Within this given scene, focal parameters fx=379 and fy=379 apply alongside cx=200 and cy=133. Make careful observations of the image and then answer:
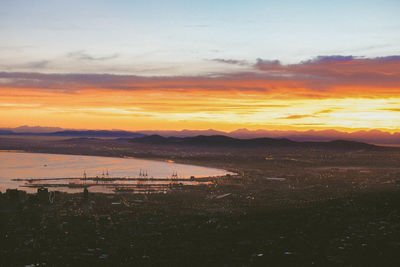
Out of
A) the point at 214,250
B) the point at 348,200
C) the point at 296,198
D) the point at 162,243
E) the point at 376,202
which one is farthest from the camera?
the point at 296,198

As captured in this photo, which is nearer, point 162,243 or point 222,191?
point 162,243

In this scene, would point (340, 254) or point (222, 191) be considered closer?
point (340, 254)

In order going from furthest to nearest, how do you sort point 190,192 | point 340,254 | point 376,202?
point 190,192 < point 376,202 < point 340,254

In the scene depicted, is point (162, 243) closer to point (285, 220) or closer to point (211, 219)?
point (211, 219)

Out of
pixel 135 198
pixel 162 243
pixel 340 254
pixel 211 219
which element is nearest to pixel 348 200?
pixel 211 219

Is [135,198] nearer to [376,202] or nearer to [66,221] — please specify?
[66,221]

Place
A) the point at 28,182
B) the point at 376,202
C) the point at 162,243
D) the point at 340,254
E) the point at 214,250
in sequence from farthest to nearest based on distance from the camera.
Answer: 1. the point at 28,182
2. the point at 376,202
3. the point at 162,243
4. the point at 214,250
5. the point at 340,254

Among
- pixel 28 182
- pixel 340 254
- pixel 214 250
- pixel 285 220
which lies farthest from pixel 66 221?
pixel 28 182

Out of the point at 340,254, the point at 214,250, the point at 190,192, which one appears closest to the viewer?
the point at 340,254
